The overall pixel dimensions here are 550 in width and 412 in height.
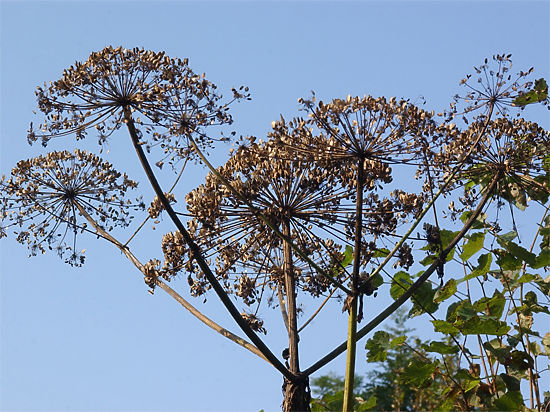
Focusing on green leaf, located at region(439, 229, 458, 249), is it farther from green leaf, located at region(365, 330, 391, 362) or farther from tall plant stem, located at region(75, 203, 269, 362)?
tall plant stem, located at region(75, 203, 269, 362)

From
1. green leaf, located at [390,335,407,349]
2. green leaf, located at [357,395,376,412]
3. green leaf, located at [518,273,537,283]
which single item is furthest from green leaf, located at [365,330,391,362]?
green leaf, located at [518,273,537,283]

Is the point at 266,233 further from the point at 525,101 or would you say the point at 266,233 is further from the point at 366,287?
the point at 525,101

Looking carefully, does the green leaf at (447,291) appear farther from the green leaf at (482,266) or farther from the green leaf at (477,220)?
the green leaf at (477,220)

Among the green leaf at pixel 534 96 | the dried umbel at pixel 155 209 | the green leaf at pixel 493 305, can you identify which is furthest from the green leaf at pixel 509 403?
the dried umbel at pixel 155 209

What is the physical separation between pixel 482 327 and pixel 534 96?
197cm

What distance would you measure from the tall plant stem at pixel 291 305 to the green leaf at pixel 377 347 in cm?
93

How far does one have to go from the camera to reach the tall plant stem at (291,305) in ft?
18.9

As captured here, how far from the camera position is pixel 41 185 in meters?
7.63

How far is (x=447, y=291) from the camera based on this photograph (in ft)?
21.6

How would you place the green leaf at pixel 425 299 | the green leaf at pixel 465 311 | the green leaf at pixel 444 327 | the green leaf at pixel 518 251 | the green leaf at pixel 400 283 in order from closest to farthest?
1. the green leaf at pixel 444 327
2. the green leaf at pixel 465 311
3. the green leaf at pixel 400 283
4. the green leaf at pixel 425 299
5. the green leaf at pixel 518 251

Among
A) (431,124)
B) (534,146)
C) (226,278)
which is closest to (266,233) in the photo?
(226,278)

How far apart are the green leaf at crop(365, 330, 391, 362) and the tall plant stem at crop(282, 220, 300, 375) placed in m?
0.93

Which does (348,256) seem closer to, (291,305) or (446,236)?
(446,236)

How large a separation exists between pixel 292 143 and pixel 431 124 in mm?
1046
